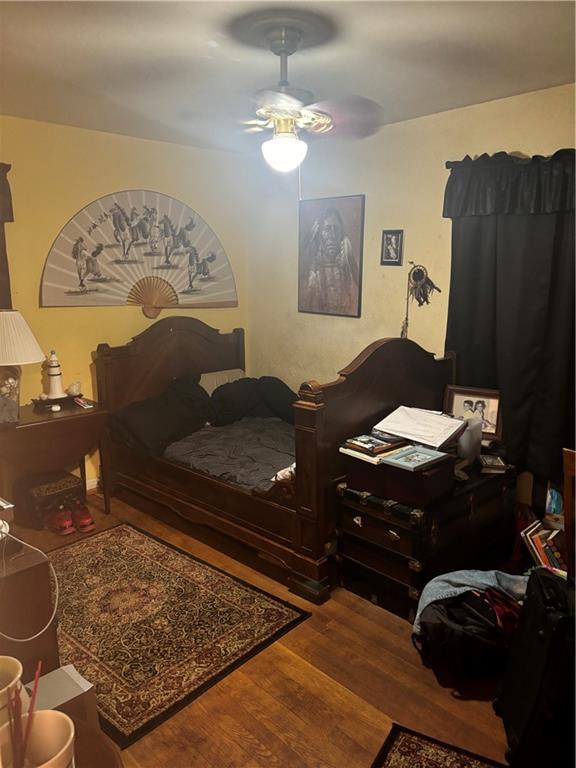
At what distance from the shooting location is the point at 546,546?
8.28 feet

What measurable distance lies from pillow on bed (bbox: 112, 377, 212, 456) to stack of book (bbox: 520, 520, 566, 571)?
82.4 inches

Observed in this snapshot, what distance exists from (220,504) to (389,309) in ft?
5.35

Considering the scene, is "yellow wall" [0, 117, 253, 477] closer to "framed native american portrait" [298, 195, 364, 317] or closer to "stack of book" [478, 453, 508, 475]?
"framed native american portrait" [298, 195, 364, 317]

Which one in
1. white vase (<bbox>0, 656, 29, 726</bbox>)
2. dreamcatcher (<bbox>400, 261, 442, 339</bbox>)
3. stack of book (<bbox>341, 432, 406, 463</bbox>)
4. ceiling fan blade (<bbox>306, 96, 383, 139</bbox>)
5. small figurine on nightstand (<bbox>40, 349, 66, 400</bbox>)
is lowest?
white vase (<bbox>0, 656, 29, 726</bbox>)

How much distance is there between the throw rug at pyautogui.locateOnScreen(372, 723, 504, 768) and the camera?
174 centimetres

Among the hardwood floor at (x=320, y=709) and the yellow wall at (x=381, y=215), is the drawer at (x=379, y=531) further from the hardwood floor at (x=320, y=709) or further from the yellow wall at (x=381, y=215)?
the yellow wall at (x=381, y=215)

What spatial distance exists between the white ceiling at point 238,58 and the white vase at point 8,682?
1.93 metres

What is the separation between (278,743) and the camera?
6.03 ft

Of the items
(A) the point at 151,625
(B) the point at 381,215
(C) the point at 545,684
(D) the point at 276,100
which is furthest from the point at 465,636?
(B) the point at 381,215

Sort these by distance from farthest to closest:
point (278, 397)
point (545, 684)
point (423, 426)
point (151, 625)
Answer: point (278, 397)
point (423, 426)
point (151, 625)
point (545, 684)

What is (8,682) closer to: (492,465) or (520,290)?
(492,465)

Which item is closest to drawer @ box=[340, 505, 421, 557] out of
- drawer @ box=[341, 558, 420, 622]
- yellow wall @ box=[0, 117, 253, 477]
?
drawer @ box=[341, 558, 420, 622]

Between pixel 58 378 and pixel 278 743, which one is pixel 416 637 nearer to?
pixel 278 743

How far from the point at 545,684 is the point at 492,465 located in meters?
1.27
